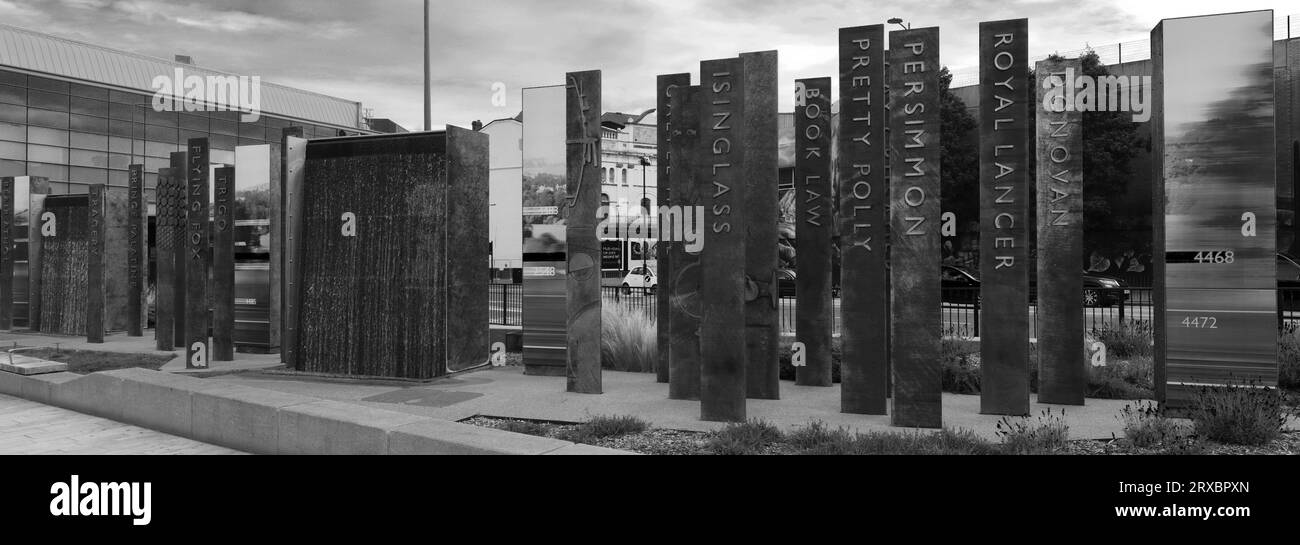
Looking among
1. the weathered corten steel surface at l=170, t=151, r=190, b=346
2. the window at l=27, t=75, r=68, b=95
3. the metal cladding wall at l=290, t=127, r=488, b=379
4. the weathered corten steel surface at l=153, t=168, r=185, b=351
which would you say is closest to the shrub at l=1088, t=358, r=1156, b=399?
the metal cladding wall at l=290, t=127, r=488, b=379

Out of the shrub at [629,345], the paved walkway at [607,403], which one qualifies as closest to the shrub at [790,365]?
the paved walkway at [607,403]

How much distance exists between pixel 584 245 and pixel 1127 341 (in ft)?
24.0

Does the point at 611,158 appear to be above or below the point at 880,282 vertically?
above

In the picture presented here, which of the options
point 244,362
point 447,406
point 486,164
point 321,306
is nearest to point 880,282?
point 447,406

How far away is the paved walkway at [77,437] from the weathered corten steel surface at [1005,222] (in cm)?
662

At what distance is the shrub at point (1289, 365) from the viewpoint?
347 inches

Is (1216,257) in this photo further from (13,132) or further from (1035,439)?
(13,132)

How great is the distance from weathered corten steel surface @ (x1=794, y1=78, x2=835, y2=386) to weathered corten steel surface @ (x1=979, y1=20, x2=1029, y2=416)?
1.96 metres

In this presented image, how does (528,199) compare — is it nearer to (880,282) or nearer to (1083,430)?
(880,282)

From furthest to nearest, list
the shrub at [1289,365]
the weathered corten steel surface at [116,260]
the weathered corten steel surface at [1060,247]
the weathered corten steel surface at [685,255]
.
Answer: the weathered corten steel surface at [116,260] < the weathered corten steel surface at [685,255] < the shrub at [1289,365] < the weathered corten steel surface at [1060,247]

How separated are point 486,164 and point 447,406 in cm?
374

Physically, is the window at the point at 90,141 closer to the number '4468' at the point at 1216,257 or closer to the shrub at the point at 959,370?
the shrub at the point at 959,370

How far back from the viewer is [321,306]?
11.3m
